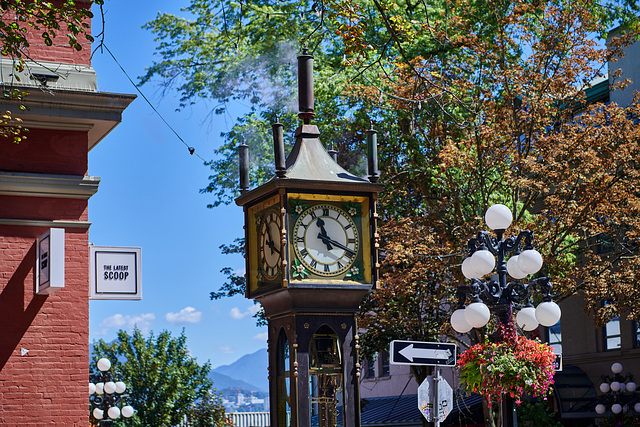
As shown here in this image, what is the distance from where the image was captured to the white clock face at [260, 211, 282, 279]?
293 inches

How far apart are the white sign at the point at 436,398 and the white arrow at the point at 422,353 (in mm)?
329

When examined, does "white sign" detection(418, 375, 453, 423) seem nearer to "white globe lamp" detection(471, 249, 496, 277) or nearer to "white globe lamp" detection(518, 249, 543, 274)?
"white globe lamp" detection(471, 249, 496, 277)

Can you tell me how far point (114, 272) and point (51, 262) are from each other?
0.94 metres

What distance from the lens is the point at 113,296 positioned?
1150 cm

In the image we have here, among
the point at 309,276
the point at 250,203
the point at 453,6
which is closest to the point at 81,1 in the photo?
the point at 250,203

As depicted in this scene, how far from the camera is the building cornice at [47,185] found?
11.3 metres

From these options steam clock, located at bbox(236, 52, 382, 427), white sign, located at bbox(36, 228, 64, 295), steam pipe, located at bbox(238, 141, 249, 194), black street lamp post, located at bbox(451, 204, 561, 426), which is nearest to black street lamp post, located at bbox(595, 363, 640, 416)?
black street lamp post, located at bbox(451, 204, 561, 426)

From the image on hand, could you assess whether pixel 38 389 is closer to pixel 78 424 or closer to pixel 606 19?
pixel 78 424

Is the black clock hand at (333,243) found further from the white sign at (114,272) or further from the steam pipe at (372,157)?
the white sign at (114,272)

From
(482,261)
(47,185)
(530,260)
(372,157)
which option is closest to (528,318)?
(530,260)

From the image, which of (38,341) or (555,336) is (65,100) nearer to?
(38,341)

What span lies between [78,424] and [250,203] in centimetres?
460

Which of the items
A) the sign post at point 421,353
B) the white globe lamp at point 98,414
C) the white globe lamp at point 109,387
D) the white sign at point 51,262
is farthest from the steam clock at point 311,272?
the white globe lamp at point 98,414

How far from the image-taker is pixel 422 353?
866 cm
